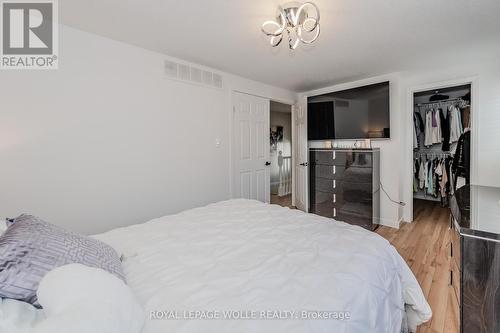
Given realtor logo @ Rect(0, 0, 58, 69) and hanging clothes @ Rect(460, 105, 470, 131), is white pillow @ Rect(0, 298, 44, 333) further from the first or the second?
hanging clothes @ Rect(460, 105, 470, 131)

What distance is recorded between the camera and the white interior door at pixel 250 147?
338 cm

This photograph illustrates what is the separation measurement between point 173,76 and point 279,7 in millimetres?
1499

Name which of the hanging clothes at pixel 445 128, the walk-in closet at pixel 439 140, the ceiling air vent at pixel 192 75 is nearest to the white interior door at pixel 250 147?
the ceiling air vent at pixel 192 75

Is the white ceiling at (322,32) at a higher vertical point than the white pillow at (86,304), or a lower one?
higher

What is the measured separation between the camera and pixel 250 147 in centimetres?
359

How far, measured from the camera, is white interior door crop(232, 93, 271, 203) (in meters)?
3.38

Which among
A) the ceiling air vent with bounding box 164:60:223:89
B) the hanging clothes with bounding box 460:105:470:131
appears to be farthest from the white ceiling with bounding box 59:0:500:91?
the hanging clothes with bounding box 460:105:470:131

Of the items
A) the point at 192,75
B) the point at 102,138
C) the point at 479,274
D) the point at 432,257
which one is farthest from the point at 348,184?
the point at 102,138

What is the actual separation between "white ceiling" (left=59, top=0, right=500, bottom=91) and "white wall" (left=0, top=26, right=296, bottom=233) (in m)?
0.32

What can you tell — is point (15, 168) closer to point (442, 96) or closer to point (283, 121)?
point (283, 121)

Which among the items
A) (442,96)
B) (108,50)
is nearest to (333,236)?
(108,50)

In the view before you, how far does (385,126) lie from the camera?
131 inches

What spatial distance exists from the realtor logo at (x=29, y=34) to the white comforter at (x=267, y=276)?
5.23 ft

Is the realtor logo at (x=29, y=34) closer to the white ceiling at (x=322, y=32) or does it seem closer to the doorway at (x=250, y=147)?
the white ceiling at (x=322, y=32)
